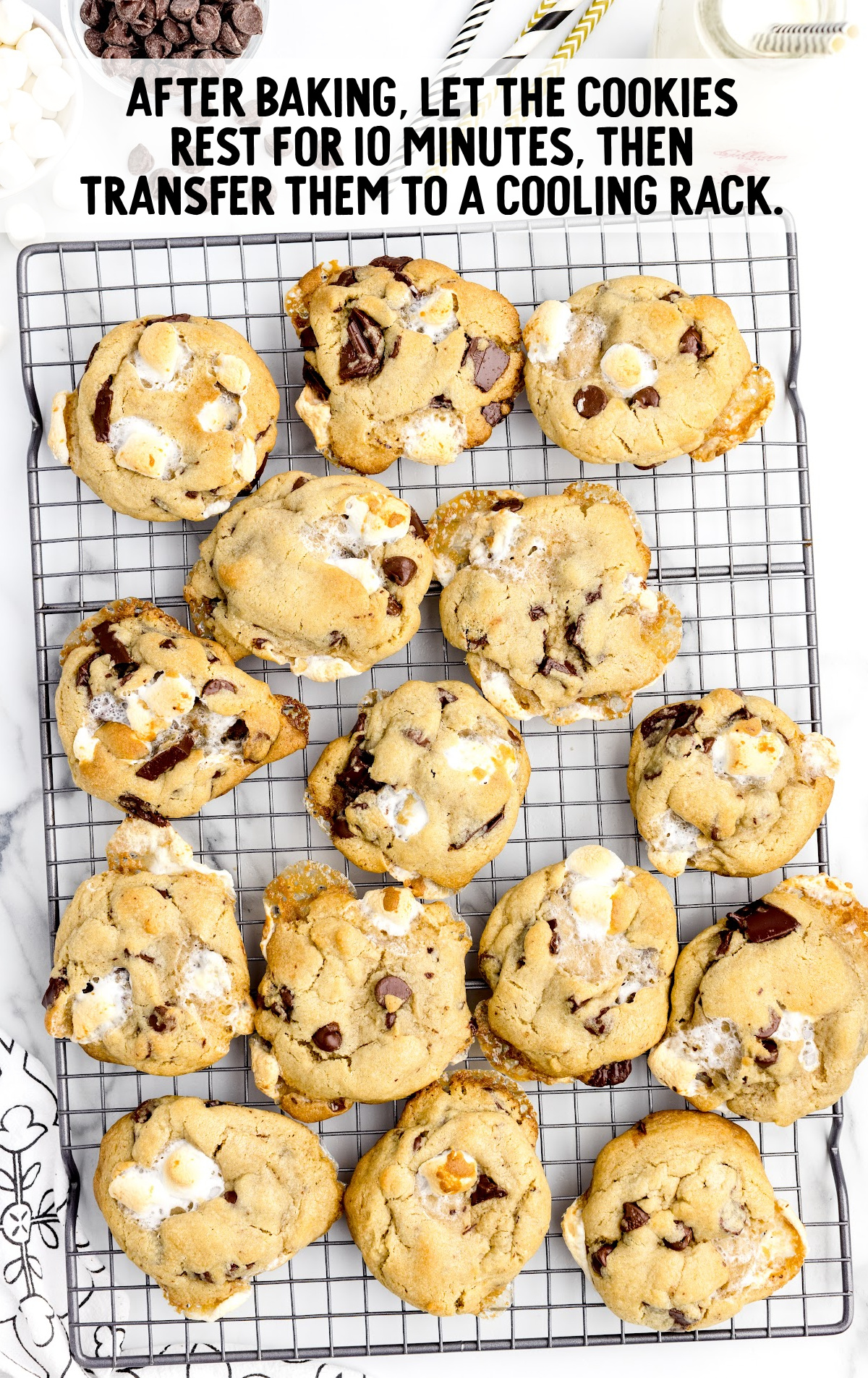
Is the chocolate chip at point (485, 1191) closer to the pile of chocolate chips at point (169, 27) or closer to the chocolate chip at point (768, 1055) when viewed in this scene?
the chocolate chip at point (768, 1055)

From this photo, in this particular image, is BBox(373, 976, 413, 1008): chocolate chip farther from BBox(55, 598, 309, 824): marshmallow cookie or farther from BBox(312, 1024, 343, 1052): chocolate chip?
BBox(55, 598, 309, 824): marshmallow cookie

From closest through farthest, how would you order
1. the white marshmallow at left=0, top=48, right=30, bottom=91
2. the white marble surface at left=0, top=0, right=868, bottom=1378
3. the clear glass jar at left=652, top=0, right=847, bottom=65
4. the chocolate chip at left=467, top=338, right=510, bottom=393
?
the clear glass jar at left=652, top=0, right=847, bottom=65
the chocolate chip at left=467, top=338, right=510, bottom=393
the white marshmallow at left=0, top=48, right=30, bottom=91
the white marble surface at left=0, top=0, right=868, bottom=1378

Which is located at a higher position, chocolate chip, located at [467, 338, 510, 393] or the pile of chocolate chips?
the pile of chocolate chips

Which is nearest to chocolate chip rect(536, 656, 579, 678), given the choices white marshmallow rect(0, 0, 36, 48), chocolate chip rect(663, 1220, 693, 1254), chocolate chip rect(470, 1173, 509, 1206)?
chocolate chip rect(470, 1173, 509, 1206)

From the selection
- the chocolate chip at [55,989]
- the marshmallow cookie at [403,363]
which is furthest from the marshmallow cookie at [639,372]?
the chocolate chip at [55,989]

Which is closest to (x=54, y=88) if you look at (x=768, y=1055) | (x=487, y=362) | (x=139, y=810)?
(x=487, y=362)

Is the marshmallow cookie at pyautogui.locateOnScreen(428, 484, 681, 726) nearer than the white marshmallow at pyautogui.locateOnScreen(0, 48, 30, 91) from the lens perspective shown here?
Yes

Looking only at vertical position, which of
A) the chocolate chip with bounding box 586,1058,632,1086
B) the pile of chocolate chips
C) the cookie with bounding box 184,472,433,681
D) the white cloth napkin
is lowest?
the white cloth napkin

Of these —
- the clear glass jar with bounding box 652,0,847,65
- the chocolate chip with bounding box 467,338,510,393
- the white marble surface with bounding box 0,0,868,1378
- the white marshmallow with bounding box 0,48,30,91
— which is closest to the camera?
the clear glass jar with bounding box 652,0,847,65
